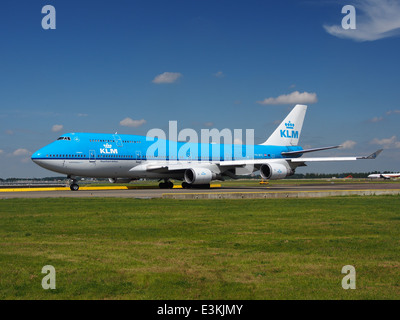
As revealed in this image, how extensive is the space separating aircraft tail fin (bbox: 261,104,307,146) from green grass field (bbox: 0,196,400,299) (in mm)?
38948

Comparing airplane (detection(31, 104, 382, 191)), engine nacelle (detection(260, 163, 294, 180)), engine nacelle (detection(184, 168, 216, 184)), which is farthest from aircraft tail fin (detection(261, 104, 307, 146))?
engine nacelle (detection(184, 168, 216, 184))

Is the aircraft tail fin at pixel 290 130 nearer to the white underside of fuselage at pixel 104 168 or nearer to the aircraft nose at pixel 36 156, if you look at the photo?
the white underside of fuselage at pixel 104 168

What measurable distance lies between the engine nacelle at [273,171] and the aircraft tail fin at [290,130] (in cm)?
1220

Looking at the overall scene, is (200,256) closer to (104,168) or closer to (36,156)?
(36,156)

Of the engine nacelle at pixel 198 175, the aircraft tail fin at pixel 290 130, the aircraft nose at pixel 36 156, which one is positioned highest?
the aircraft tail fin at pixel 290 130

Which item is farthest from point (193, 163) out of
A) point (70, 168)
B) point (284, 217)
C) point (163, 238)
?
point (163, 238)

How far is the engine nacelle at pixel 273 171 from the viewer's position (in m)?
41.8

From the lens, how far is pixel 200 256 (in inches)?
366

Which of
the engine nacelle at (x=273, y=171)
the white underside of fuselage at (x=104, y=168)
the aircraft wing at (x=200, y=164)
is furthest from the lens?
the aircraft wing at (x=200, y=164)

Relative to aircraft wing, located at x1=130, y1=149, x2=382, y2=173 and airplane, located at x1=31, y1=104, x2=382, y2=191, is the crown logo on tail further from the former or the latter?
aircraft wing, located at x1=130, y1=149, x2=382, y2=173

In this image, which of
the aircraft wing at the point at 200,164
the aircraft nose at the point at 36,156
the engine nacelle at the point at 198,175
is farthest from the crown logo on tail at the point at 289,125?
the aircraft nose at the point at 36,156

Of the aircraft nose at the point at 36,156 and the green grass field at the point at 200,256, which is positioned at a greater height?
the aircraft nose at the point at 36,156

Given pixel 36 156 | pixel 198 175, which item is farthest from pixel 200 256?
pixel 198 175

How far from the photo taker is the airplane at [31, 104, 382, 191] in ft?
124
